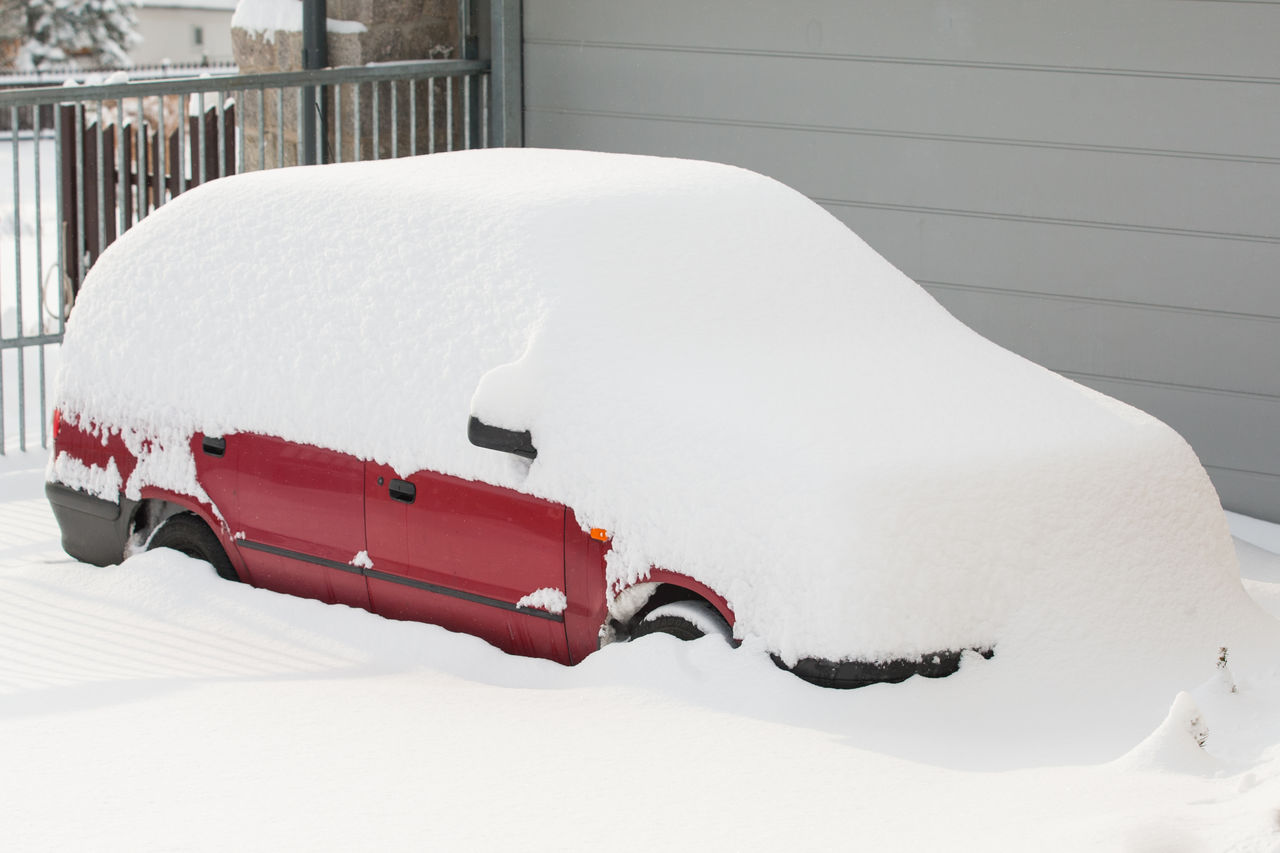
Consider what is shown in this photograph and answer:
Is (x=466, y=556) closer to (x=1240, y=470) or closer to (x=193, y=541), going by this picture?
(x=193, y=541)

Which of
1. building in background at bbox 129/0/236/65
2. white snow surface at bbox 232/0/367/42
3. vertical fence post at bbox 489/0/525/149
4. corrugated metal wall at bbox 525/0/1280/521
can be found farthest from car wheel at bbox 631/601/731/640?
building in background at bbox 129/0/236/65

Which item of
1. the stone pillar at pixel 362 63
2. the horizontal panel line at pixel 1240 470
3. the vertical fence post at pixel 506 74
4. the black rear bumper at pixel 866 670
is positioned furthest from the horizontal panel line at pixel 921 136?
the black rear bumper at pixel 866 670

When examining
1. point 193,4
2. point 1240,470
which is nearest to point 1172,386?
point 1240,470

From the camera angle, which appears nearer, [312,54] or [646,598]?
[646,598]

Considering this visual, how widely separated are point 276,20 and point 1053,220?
4.60 meters

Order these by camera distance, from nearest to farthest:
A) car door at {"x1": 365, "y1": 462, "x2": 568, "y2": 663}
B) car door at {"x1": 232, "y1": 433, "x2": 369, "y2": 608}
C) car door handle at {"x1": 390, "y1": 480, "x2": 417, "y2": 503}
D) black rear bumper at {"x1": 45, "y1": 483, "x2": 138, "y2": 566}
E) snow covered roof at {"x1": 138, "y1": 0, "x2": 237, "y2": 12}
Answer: car door at {"x1": 365, "y1": 462, "x2": 568, "y2": 663} → car door handle at {"x1": 390, "y1": 480, "x2": 417, "y2": 503} → car door at {"x1": 232, "y1": 433, "x2": 369, "y2": 608} → black rear bumper at {"x1": 45, "y1": 483, "x2": 138, "y2": 566} → snow covered roof at {"x1": 138, "y1": 0, "x2": 237, "y2": 12}

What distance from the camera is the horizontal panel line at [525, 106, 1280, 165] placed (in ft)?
24.5

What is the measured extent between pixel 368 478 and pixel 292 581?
54 centimetres

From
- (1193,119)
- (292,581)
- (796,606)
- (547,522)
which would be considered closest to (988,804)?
(796,606)

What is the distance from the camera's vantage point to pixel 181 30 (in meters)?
67.4

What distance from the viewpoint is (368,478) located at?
4988mm

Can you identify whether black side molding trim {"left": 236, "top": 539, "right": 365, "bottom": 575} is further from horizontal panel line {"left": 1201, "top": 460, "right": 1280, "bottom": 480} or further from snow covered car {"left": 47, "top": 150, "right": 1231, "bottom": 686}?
horizontal panel line {"left": 1201, "top": 460, "right": 1280, "bottom": 480}

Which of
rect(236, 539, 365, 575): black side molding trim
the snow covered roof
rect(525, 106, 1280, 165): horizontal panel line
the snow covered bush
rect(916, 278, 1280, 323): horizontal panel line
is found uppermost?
the snow covered roof

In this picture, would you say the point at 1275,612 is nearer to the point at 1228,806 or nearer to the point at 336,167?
the point at 1228,806
